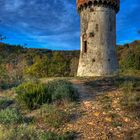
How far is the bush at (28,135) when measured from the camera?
37.3ft

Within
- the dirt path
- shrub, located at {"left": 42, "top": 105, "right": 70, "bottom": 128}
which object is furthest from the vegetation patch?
shrub, located at {"left": 42, "top": 105, "right": 70, "bottom": 128}

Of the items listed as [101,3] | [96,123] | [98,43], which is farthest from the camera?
[101,3]

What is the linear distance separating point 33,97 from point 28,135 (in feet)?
11.1

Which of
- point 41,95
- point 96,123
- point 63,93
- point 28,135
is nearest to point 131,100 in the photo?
point 96,123

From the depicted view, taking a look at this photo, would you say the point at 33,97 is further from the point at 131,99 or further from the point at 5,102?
the point at 131,99

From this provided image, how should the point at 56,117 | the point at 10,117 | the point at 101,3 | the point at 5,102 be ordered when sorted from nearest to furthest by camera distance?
the point at 56,117 → the point at 10,117 → the point at 5,102 → the point at 101,3

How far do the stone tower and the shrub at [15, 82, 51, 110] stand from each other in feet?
51.8

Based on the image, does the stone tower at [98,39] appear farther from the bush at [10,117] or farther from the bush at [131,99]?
the bush at [10,117]

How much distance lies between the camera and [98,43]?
102 ft

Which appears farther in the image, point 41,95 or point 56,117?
point 41,95

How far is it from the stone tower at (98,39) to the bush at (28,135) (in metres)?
19.0

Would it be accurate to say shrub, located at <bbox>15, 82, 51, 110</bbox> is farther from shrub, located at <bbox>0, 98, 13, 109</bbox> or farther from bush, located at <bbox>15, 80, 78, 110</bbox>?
shrub, located at <bbox>0, 98, 13, 109</bbox>

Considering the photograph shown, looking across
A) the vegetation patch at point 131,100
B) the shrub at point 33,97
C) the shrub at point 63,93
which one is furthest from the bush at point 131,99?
the shrub at point 33,97

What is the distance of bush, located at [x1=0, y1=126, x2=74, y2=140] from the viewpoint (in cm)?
1137
